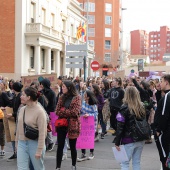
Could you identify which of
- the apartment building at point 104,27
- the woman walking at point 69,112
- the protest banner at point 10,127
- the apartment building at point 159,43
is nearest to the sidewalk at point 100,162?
the protest banner at point 10,127

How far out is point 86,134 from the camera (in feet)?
27.4

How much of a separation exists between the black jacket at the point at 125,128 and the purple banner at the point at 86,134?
2736 mm

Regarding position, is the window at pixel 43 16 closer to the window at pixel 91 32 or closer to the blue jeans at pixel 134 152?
the blue jeans at pixel 134 152

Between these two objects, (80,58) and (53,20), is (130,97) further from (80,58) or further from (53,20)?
(53,20)

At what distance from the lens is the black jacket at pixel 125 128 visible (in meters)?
5.57

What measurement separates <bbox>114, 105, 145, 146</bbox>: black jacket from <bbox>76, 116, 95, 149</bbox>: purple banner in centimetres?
274

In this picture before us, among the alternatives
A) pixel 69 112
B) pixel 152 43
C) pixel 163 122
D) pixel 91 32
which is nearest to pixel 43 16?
pixel 69 112

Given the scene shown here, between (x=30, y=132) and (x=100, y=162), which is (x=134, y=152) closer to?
(x=30, y=132)

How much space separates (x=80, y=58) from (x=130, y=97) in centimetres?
1306

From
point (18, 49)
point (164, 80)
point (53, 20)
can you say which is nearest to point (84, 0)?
point (53, 20)

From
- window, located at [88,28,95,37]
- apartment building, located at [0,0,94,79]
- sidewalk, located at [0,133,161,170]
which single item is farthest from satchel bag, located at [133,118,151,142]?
window, located at [88,28,95,37]

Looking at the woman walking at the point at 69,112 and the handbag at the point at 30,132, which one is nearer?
the handbag at the point at 30,132

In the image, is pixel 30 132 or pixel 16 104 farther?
pixel 16 104

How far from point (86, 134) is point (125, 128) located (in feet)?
9.32
